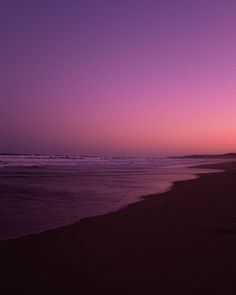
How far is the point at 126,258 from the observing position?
276 inches

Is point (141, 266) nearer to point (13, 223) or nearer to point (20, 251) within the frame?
point (20, 251)

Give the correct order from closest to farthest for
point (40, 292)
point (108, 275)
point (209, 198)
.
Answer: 1. point (40, 292)
2. point (108, 275)
3. point (209, 198)

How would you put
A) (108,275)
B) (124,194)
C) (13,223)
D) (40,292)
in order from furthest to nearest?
(124,194), (13,223), (108,275), (40,292)

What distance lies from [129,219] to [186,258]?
4257mm

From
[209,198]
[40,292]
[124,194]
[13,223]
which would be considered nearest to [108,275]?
[40,292]

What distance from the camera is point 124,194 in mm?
17953

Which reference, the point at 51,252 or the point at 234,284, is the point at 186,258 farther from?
the point at 51,252

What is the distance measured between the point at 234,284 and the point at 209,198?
10.5 metres

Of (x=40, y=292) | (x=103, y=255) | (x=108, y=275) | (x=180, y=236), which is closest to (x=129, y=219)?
(x=180, y=236)

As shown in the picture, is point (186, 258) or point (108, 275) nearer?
point (108, 275)

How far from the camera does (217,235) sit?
8789mm

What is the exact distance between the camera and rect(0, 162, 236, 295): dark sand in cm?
572

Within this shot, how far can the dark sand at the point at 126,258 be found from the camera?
5723mm

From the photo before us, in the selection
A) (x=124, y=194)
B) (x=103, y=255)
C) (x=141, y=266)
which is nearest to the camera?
(x=141, y=266)
